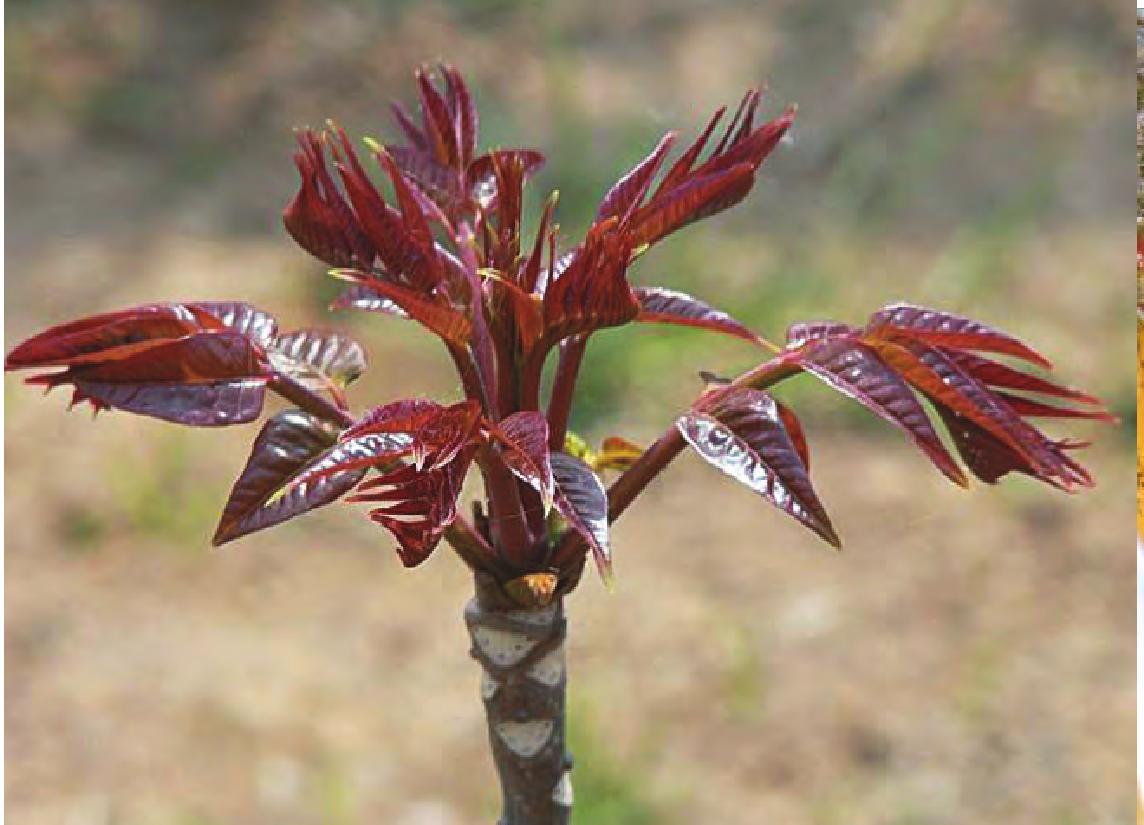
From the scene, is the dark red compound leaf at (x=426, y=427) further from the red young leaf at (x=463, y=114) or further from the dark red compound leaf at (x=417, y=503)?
the red young leaf at (x=463, y=114)

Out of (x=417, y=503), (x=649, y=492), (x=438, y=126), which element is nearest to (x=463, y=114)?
(x=438, y=126)

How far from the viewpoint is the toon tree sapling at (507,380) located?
1.84 ft

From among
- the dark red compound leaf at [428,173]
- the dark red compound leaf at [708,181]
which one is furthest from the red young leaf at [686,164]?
the dark red compound leaf at [428,173]

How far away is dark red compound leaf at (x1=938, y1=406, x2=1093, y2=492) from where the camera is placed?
1.95 feet

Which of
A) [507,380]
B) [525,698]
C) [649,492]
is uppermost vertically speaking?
[649,492]

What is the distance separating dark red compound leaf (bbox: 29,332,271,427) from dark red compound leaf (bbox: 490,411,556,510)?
0.33 ft

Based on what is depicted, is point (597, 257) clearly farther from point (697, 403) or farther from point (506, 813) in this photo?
point (506, 813)

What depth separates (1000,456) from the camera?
61 cm

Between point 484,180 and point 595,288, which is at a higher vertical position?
point 484,180

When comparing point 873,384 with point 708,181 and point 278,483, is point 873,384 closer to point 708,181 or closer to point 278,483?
point 708,181

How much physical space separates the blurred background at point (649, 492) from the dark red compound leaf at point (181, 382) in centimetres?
115

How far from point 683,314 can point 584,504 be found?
0.11 meters

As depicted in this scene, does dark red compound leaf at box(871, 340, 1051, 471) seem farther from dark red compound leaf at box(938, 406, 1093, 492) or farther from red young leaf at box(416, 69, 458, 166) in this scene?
red young leaf at box(416, 69, 458, 166)

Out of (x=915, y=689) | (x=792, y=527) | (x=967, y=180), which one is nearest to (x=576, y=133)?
(x=967, y=180)
